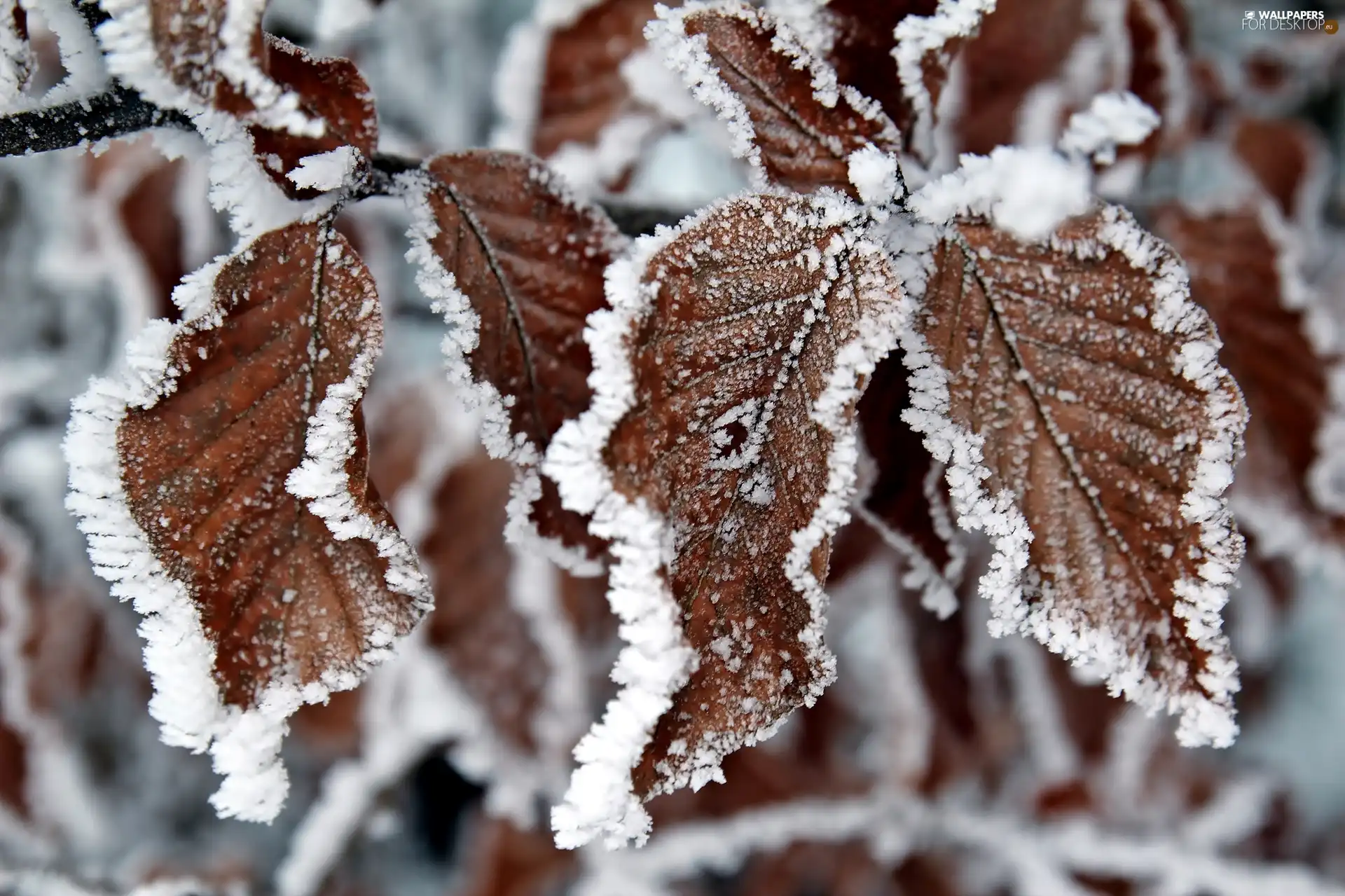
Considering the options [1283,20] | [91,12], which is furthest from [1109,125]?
[1283,20]

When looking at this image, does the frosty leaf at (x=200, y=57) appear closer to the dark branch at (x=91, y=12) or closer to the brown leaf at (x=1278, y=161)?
the dark branch at (x=91, y=12)

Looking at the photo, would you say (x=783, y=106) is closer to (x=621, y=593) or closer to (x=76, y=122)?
(x=621, y=593)

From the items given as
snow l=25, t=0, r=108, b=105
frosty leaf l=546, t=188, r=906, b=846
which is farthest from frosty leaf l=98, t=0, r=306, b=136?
frosty leaf l=546, t=188, r=906, b=846

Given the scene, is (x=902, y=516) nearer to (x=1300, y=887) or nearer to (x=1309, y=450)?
(x=1309, y=450)

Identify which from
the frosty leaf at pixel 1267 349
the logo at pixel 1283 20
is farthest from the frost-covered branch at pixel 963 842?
the logo at pixel 1283 20

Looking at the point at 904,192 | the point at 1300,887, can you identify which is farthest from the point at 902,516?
the point at 1300,887

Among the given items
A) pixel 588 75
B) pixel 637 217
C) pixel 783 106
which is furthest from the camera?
pixel 588 75

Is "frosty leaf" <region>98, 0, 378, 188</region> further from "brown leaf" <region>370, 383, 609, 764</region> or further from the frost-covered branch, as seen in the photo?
the frost-covered branch
